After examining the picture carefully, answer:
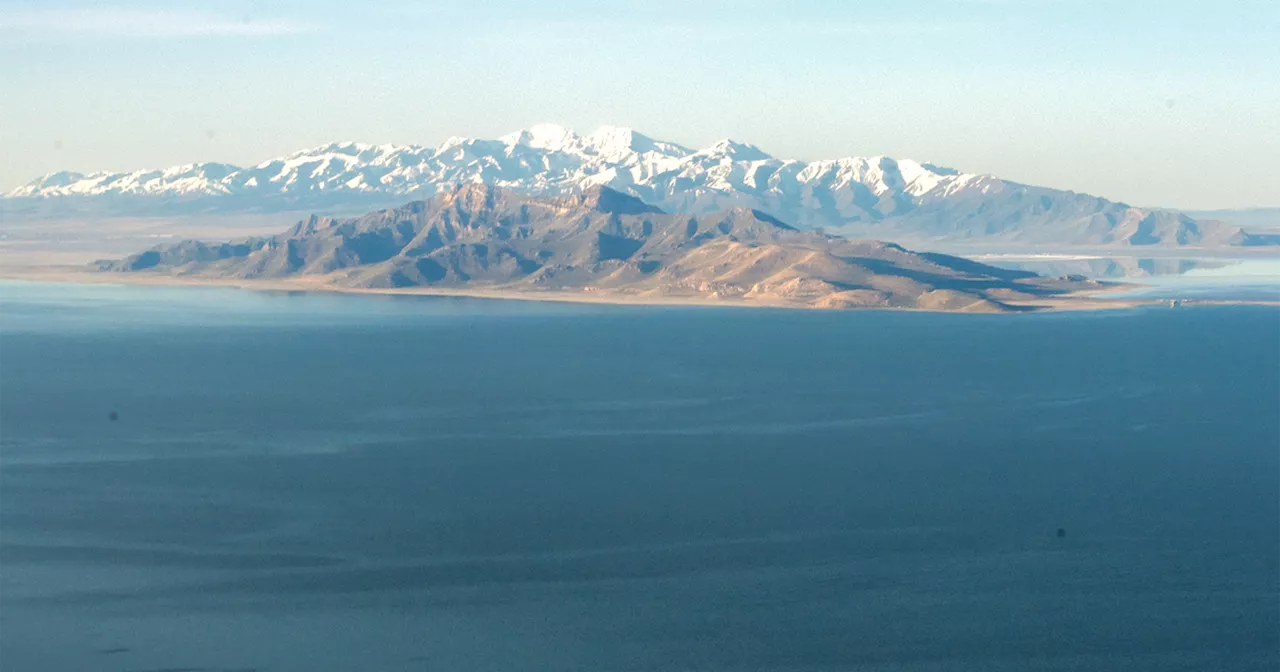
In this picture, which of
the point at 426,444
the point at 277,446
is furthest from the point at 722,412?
the point at 277,446

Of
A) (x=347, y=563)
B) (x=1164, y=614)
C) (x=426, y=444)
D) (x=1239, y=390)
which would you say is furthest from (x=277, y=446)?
(x=1239, y=390)

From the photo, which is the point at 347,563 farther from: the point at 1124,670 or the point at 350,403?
the point at 350,403

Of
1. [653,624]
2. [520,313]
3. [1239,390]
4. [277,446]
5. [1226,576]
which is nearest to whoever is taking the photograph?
[653,624]

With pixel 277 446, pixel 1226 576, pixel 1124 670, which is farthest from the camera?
pixel 277 446

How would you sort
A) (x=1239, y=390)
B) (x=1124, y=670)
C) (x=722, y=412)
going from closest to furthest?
(x=1124, y=670)
(x=722, y=412)
(x=1239, y=390)

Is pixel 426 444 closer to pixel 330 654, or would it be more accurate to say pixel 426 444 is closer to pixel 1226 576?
pixel 330 654

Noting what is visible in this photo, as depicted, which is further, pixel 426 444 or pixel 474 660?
pixel 426 444
